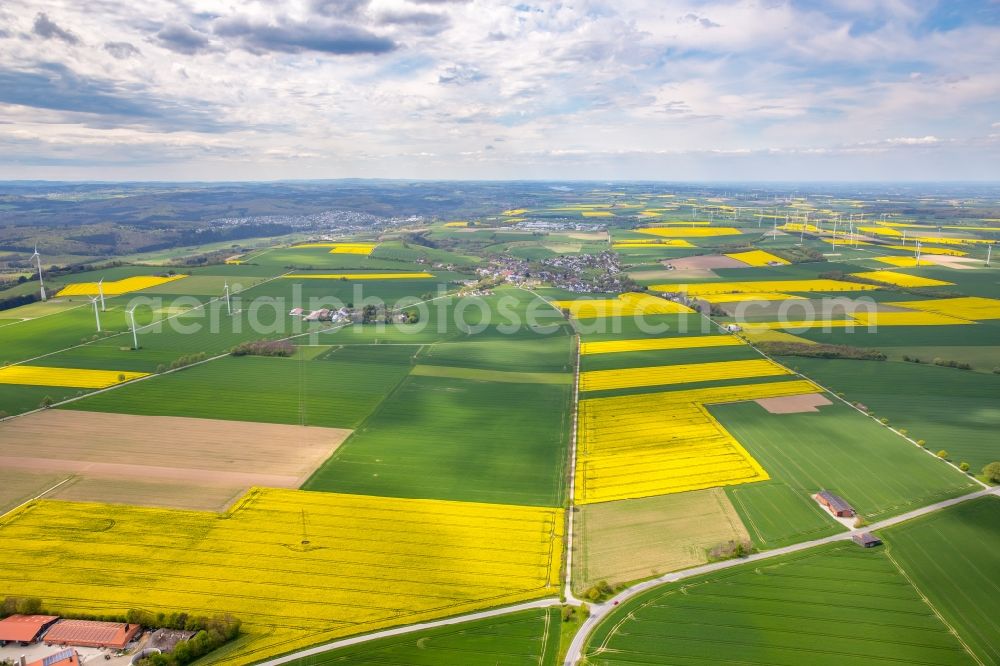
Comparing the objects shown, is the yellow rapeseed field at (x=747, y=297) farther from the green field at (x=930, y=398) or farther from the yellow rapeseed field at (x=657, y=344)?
the green field at (x=930, y=398)

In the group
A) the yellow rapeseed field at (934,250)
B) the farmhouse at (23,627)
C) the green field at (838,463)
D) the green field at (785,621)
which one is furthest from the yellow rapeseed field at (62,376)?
the yellow rapeseed field at (934,250)

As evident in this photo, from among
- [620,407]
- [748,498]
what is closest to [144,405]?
[620,407]

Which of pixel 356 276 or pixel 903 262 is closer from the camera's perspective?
pixel 356 276

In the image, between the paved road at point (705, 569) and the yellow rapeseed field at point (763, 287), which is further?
the yellow rapeseed field at point (763, 287)

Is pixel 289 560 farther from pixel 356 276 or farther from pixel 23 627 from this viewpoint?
pixel 356 276

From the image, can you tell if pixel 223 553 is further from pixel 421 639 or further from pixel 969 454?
pixel 969 454

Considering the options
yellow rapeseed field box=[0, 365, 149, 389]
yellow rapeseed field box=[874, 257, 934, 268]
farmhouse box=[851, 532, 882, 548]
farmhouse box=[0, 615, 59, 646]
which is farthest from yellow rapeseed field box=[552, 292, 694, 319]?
farmhouse box=[0, 615, 59, 646]

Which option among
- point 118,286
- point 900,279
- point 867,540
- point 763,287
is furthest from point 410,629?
point 900,279
